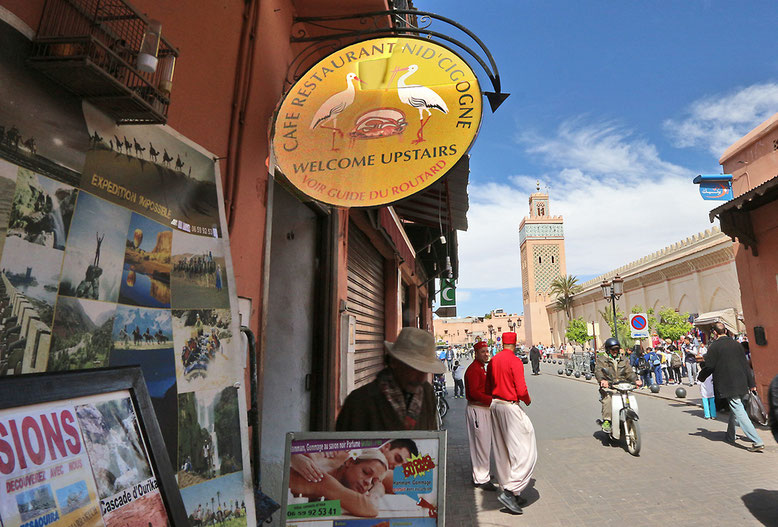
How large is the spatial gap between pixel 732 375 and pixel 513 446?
4473 mm

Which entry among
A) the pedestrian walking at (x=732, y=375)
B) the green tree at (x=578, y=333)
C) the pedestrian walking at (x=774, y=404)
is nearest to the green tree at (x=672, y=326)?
the green tree at (x=578, y=333)

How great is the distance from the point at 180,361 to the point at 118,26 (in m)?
1.51

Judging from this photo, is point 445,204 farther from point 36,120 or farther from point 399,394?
point 36,120

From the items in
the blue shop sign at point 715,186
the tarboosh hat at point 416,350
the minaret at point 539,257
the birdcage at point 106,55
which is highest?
the minaret at point 539,257

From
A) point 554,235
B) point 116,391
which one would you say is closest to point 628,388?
point 116,391

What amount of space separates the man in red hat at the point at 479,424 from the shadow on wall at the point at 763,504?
2632mm

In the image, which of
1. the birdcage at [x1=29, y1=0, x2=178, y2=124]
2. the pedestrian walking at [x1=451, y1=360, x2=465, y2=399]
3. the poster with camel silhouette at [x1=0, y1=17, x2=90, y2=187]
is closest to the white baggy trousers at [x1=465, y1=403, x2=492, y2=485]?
the birdcage at [x1=29, y1=0, x2=178, y2=124]

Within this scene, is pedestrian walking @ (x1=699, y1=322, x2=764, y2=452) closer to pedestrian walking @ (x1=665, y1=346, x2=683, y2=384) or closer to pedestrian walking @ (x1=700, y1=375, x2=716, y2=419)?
pedestrian walking @ (x1=700, y1=375, x2=716, y2=419)

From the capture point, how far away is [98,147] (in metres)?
1.81

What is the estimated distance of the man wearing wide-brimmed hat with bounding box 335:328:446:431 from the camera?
2.45 m

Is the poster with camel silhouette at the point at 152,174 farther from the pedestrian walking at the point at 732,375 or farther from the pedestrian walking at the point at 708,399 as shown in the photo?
the pedestrian walking at the point at 708,399

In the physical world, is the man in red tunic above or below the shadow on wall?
above

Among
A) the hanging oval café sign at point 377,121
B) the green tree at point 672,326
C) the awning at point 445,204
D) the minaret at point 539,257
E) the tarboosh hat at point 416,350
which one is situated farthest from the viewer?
the minaret at point 539,257

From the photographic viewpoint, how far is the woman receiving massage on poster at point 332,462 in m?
1.78
